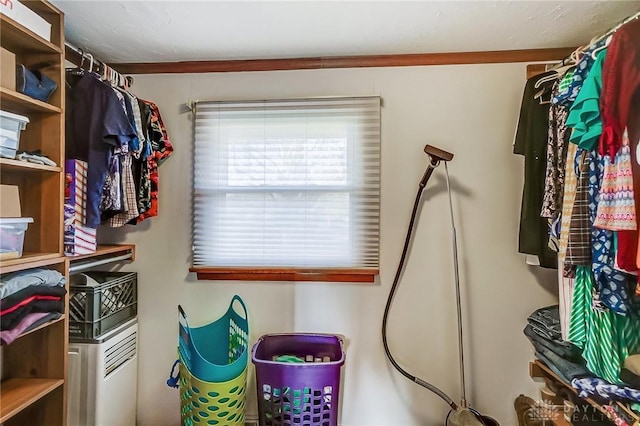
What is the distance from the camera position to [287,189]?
2205 mm

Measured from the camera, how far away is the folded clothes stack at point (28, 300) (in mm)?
1405

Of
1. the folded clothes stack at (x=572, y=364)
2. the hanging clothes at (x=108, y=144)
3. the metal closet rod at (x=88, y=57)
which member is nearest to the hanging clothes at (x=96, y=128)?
the hanging clothes at (x=108, y=144)

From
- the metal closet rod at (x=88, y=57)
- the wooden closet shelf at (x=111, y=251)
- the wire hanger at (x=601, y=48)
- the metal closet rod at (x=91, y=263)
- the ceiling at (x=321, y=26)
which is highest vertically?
the ceiling at (x=321, y=26)

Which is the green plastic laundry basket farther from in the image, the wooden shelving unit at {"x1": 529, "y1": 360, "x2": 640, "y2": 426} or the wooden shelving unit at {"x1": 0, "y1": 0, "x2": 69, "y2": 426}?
the wooden shelving unit at {"x1": 529, "y1": 360, "x2": 640, "y2": 426}

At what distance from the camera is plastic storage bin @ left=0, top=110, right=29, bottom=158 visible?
1.45m

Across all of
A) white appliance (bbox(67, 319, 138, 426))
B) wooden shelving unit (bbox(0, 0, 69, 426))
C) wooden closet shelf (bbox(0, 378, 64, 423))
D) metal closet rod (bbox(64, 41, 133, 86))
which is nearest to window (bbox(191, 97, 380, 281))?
metal closet rod (bbox(64, 41, 133, 86))

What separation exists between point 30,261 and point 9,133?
0.49m

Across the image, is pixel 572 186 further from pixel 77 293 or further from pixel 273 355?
pixel 77 293

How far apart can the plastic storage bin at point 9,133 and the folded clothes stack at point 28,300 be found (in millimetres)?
462

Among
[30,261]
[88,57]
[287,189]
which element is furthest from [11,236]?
[287,189]

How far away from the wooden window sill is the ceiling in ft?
3.86

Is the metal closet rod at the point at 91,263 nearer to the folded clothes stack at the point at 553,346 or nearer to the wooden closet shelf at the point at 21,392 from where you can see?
the wooden closet shelf at the point at 21,392

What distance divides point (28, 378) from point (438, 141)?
226 centimetres

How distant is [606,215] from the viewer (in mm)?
1265
